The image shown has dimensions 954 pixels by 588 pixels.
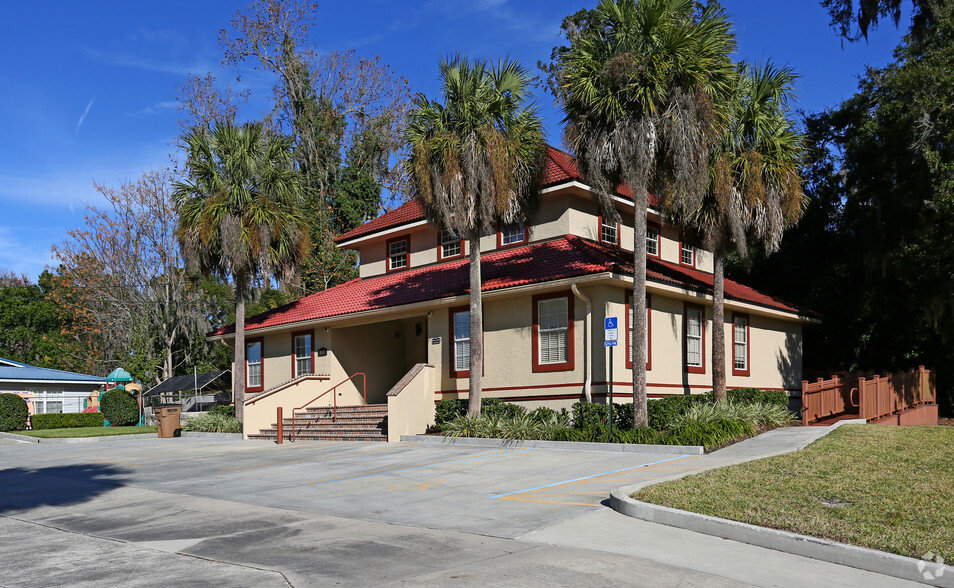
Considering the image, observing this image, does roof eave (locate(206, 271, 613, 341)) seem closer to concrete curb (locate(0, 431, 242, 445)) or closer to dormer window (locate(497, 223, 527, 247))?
dormer window (locate(497, 223, 527, 247))

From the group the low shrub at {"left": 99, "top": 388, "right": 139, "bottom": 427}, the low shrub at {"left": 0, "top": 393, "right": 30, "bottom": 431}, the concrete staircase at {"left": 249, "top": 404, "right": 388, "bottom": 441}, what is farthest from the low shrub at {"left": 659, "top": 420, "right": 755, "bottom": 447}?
the low shrub at {"left": 0, "top": 393, "right": 30, "bottom": 431}

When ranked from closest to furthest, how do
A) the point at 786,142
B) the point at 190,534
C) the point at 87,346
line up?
the point at 190,534 → the point at 786,142 → the point at 87,346

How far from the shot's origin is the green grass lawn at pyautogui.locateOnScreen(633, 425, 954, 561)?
25.1 feet

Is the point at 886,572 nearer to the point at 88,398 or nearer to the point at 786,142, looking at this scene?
the point at 786,142

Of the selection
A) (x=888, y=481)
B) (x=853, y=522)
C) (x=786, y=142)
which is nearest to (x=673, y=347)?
(x=786, y=142)

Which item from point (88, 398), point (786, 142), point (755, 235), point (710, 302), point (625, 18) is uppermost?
point (625, 18)

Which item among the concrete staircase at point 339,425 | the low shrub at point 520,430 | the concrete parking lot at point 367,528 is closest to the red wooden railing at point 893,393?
the low shrub at point 520,430

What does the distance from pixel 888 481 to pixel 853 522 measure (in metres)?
2.95

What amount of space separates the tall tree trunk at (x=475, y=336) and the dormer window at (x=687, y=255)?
10048 millimetres

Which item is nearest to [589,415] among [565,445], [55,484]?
[565,445]

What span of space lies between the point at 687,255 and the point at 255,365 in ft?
53.1

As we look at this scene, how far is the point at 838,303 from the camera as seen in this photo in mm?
29812

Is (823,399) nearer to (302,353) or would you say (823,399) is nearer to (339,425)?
(339,425)

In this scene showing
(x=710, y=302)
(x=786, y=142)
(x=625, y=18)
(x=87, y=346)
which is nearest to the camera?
(x=625, y=18)
